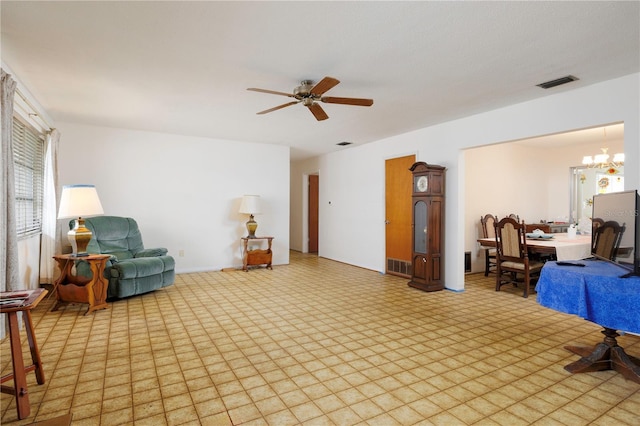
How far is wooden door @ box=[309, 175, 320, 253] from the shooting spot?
28.5ft

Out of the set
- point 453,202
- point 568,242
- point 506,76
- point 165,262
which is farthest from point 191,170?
point 568,242

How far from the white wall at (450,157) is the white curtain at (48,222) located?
190 inches

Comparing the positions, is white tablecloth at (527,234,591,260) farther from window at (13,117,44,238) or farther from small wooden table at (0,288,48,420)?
window at (13,117,44,238)

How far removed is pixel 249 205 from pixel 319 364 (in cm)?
393

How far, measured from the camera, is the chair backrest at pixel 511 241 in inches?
180

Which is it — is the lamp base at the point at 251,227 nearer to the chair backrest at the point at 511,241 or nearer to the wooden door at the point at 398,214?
the wooden door at the point at 398,214

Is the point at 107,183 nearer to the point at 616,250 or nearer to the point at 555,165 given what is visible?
the point at 616,250

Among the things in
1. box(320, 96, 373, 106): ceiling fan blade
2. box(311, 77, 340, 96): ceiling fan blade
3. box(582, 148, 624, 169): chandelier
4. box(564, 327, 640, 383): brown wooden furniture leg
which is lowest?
box(564, 327, 640, 383): brown wooden furniture leg

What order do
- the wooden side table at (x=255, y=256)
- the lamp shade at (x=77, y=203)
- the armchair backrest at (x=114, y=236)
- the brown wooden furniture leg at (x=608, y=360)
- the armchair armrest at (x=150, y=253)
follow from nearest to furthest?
the brown wooden furniture leg at (x=608, y=360) < the lamp shade at (x=77, y=203) < the armchair backrest at (x=114, y=236) < the armchair armrest at (x=150, y=253) < the wooden side table at (x=255, y=256)

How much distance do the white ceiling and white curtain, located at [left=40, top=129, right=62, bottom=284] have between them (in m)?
0.73

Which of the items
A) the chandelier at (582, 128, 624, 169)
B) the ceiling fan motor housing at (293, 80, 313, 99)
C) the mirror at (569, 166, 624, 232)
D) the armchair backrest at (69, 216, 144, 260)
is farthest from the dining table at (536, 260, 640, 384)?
the mirror at (569, 166, 624, 232)

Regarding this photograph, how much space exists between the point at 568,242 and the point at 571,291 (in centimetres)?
282

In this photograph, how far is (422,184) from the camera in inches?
193

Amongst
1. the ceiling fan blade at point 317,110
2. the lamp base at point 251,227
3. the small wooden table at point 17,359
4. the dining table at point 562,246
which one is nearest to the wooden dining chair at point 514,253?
Answer: the dining table at point 562,246
